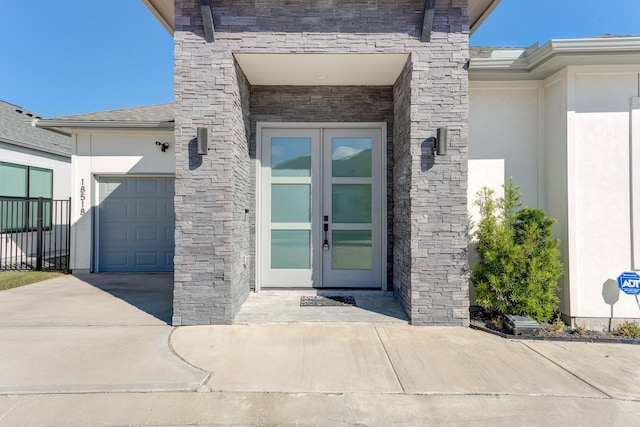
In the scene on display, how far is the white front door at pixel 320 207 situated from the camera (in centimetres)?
549

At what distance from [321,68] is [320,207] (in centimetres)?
212

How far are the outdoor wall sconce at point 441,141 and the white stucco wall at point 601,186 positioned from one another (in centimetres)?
162

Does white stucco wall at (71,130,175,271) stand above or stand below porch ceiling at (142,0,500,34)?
below

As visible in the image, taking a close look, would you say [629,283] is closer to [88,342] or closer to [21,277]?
[88,342]

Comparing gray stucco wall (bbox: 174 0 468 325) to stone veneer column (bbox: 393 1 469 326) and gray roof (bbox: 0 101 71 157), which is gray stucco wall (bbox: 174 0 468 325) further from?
gray roof (bbox: 0 101 71 157)

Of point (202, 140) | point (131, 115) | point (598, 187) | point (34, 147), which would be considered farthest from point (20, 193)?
point (598, 187)

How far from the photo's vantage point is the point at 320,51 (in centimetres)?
414

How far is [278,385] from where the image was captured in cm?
278

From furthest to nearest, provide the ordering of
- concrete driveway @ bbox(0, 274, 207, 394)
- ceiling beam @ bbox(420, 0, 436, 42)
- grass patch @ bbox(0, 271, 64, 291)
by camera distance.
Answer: grass patch @ bbox(0, 271, 64, 291) → ceiling beam @ bbox(420, 0, 436, 42) → concrete driveway @ bbox(0, 274, 207, 394)

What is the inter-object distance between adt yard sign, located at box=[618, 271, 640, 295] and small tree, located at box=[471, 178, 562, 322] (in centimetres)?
71

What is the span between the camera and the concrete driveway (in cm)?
282

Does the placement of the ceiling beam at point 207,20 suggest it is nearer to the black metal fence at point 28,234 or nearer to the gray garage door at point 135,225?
the gray garage door at point 135,225

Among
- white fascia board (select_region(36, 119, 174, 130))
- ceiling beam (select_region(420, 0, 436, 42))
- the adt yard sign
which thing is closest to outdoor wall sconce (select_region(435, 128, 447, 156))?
ceiling beam (select_region(420, 0, 436, 42))

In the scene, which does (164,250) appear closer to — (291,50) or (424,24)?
(291,50)
